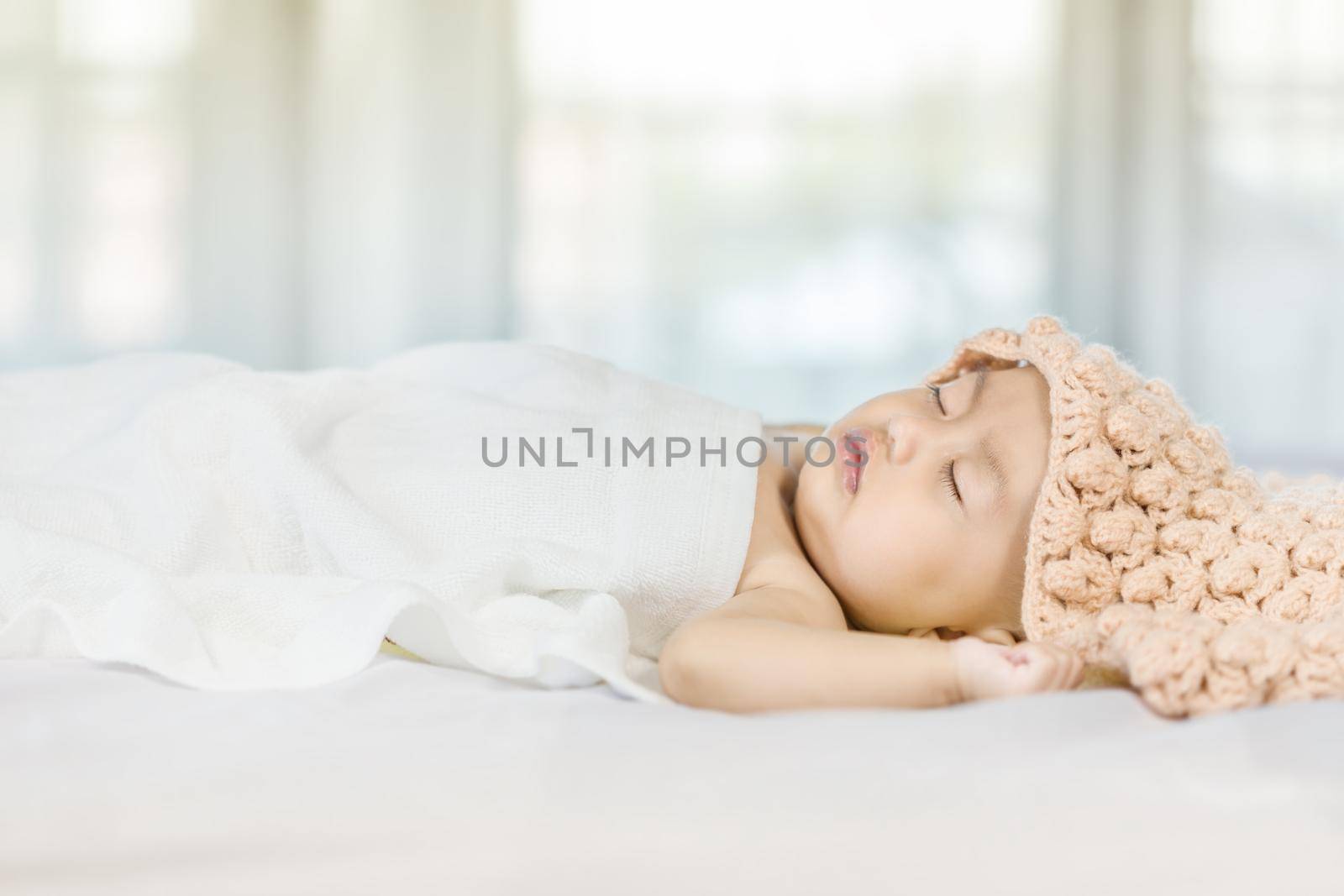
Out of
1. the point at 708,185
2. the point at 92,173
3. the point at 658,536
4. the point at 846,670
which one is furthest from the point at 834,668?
the point at 92,173

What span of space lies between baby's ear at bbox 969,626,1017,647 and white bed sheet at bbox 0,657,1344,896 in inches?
15.7

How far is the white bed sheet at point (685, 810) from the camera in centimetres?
61

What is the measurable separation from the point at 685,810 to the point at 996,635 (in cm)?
59

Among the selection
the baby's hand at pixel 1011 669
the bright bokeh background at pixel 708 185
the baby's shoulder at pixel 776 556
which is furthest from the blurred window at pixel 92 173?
the baby's hand at pixel 1011 669

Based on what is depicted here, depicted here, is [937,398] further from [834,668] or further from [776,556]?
[834,668]

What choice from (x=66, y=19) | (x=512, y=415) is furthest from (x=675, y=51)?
(x=512, y=415)

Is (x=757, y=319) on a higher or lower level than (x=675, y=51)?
lower

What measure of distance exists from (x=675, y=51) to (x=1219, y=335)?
2.04m

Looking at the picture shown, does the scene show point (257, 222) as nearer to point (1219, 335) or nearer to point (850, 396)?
point (850, 396)

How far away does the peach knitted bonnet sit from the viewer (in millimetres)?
937

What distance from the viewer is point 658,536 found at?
41.5 inches

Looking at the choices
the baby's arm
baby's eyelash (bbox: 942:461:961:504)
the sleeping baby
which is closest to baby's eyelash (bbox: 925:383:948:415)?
the sleeping baby

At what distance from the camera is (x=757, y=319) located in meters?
3.60

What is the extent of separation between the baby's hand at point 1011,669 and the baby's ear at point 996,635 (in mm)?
273
